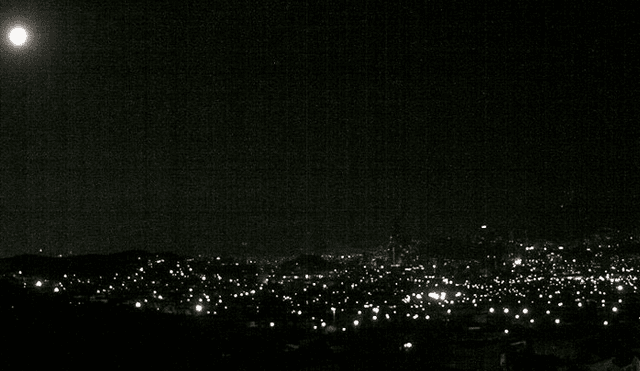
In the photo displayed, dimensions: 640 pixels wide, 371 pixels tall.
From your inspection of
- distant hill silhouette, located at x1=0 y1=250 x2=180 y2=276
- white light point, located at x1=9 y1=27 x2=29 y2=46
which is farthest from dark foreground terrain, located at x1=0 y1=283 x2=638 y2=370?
distant hill silhouette, located at x1=0 y1=250 x2=180 y2=276

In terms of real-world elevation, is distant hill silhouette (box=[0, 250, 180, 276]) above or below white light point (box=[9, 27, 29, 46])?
above

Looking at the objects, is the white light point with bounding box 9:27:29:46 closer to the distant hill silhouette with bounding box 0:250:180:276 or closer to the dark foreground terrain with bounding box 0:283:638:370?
the dark foreground terrain with bounding box 0:283:638:370

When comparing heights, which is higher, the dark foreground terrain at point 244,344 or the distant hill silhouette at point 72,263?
the distant hill silhouette at point 72,263

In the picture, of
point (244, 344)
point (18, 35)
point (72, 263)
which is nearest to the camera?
point (18, 35)

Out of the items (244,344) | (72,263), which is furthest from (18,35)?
(72,263)

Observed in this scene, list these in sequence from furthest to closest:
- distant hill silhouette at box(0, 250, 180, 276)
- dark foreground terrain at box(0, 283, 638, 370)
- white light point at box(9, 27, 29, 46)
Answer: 1. distant hill silhouette at box(0, 250, 180, 276)
2. dark foreground terrain at box(0, 283, 638, 370)
3. white light point at box(9, 27, 29, 46)

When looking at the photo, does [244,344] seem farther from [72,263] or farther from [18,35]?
[72,263]

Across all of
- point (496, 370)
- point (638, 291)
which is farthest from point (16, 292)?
point (638, 291)

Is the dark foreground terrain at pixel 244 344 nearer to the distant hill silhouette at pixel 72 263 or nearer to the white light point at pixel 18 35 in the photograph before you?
the white light point at pixel 18 35

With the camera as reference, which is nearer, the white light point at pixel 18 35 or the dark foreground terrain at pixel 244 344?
the white light point at pixel 18 35

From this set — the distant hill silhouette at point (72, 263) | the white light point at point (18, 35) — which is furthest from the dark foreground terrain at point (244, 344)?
the distant hill silhouette at point (72, 263)

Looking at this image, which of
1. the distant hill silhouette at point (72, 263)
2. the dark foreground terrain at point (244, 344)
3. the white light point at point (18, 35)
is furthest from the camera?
the distant hill silhouette at point (72, 263)
